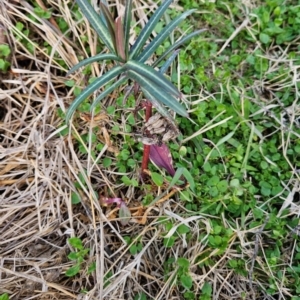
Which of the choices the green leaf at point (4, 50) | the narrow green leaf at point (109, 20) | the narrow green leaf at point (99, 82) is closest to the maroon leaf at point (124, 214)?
the narrow green leaf at point (99, 82)

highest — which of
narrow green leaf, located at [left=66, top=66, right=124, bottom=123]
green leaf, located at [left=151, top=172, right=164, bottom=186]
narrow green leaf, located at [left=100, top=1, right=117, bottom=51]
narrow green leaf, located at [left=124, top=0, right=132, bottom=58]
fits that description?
narrow green leaf, located at [left=100, top=1, right=117, bottom=51]

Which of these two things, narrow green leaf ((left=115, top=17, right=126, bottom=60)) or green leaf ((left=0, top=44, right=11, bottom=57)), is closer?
narrow green leaf ((left=115, top=17, right=126, bottom=60))

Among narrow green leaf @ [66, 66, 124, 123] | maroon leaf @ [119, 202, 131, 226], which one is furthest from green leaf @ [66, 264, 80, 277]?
narrow green leaf @ [66, 66, 124, 123]

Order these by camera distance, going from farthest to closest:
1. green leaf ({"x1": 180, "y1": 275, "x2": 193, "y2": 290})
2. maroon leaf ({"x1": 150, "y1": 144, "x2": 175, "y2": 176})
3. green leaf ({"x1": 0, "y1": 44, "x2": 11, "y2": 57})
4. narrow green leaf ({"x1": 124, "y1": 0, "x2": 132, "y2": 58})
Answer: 1. green leaf ({"x1": 0, "y1": 44, "x2": 11, "y2": 57})
2. maroon leaf ({"x1": 150, "y1": 144, "x2": 175, "y2": 176})
3. green leaf ({"x1": 180, "y1": 275, "x2": 193, "y2": 290})
4. narrow green leaf ({"x1": 124, "y1": 0, "x2": 132, "y2": 58})

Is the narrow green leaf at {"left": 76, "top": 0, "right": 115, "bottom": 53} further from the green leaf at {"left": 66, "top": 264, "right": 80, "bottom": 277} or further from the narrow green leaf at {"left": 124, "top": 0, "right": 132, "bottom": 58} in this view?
the green leaf at {"left": 66, "top": 264, "right": 80, "bottom": 277}

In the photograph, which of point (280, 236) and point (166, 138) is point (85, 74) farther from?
point (280, 236)

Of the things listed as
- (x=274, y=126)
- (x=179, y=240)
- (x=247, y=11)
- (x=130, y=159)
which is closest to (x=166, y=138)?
(x=130, y=159)

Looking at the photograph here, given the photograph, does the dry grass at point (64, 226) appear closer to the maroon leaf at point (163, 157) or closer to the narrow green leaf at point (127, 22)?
the maroon leaf at point (163, 157)
